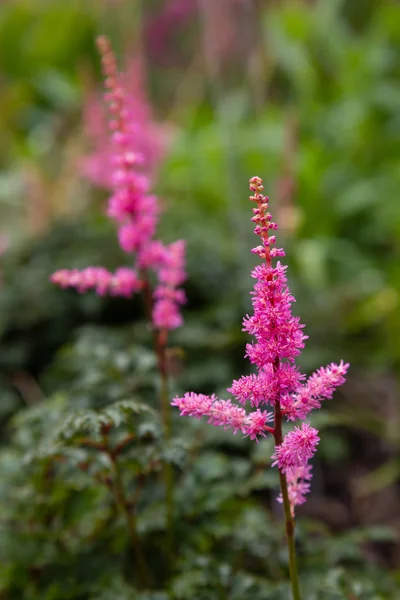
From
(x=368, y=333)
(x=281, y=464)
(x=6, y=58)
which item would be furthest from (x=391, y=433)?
(x=6, y=58)

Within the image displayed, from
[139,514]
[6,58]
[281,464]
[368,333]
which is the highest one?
[6,58]

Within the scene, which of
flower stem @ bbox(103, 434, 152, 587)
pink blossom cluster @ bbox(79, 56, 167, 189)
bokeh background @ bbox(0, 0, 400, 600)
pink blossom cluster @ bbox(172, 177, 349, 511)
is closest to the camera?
pink blossom cluster @ bbox(172, 177, 349, 511)

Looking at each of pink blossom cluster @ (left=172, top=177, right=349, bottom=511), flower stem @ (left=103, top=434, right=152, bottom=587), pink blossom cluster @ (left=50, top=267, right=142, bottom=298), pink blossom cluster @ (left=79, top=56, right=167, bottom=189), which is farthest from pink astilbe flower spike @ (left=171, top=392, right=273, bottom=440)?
pink blossom cluster @ (left=79, top=56, right=167, bottom=189)

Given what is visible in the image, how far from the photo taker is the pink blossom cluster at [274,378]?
2.60ft

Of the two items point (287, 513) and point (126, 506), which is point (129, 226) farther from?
point (287, 513)

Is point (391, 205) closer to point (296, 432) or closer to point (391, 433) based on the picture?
point (391, 433)

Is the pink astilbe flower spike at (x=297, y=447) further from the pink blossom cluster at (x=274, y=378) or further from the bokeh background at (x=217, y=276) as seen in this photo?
the bokeh background at (x=217, y=276)

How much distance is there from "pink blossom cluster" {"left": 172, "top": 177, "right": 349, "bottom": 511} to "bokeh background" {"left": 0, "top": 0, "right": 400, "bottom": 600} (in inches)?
17.2

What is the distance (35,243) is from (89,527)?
188cm

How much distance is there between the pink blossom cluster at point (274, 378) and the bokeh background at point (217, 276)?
438mm

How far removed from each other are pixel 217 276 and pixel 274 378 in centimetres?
222

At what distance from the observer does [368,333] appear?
321 cm

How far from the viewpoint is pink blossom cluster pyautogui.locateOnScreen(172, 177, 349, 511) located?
0.79m

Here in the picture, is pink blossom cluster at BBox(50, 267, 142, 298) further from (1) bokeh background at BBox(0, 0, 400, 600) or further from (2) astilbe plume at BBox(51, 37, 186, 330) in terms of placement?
(1) bokeh background at BBox(0, 0, 400, 600)
